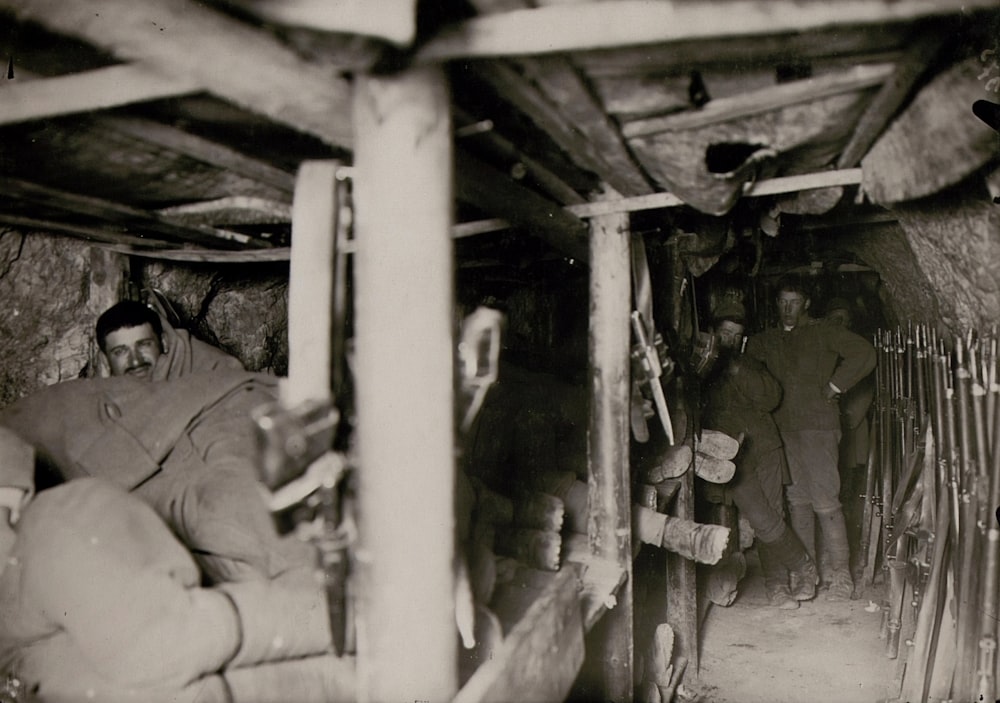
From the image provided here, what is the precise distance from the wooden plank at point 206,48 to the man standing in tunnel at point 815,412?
593cm

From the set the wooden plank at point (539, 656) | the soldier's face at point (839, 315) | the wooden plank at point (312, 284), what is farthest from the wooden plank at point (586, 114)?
the soldier's face at point (839, 315)

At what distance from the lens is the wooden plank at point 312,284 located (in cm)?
157

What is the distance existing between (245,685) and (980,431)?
3.40m

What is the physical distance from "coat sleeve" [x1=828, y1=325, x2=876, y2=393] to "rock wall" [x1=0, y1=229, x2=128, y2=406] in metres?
5.99

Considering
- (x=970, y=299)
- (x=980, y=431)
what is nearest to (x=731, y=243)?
(x=970, y=299)

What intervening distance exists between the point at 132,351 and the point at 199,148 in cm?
164

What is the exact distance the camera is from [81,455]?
300cm

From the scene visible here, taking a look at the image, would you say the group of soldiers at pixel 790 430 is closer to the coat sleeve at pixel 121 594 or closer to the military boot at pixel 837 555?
the military boot at pixel 837 555

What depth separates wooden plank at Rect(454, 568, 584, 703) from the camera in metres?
1.91

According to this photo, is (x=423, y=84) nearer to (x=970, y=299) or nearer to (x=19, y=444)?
(x=19, y=444)

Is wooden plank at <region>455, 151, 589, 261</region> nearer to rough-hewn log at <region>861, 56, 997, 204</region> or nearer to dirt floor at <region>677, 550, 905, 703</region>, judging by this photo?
rough-hewn log at <region>861, 56, 997, 204</region>

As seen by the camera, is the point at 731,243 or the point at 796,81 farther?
the point at 731,243

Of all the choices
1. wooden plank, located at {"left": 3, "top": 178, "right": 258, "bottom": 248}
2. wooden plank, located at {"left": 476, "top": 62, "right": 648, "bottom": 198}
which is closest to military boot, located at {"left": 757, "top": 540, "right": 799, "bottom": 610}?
wooden plank, located at {"left": 476, "top": 62, "right": 648, "bottom": 198}

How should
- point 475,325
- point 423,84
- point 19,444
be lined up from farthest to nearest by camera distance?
point 19,444, point 475,325, point 423,84
